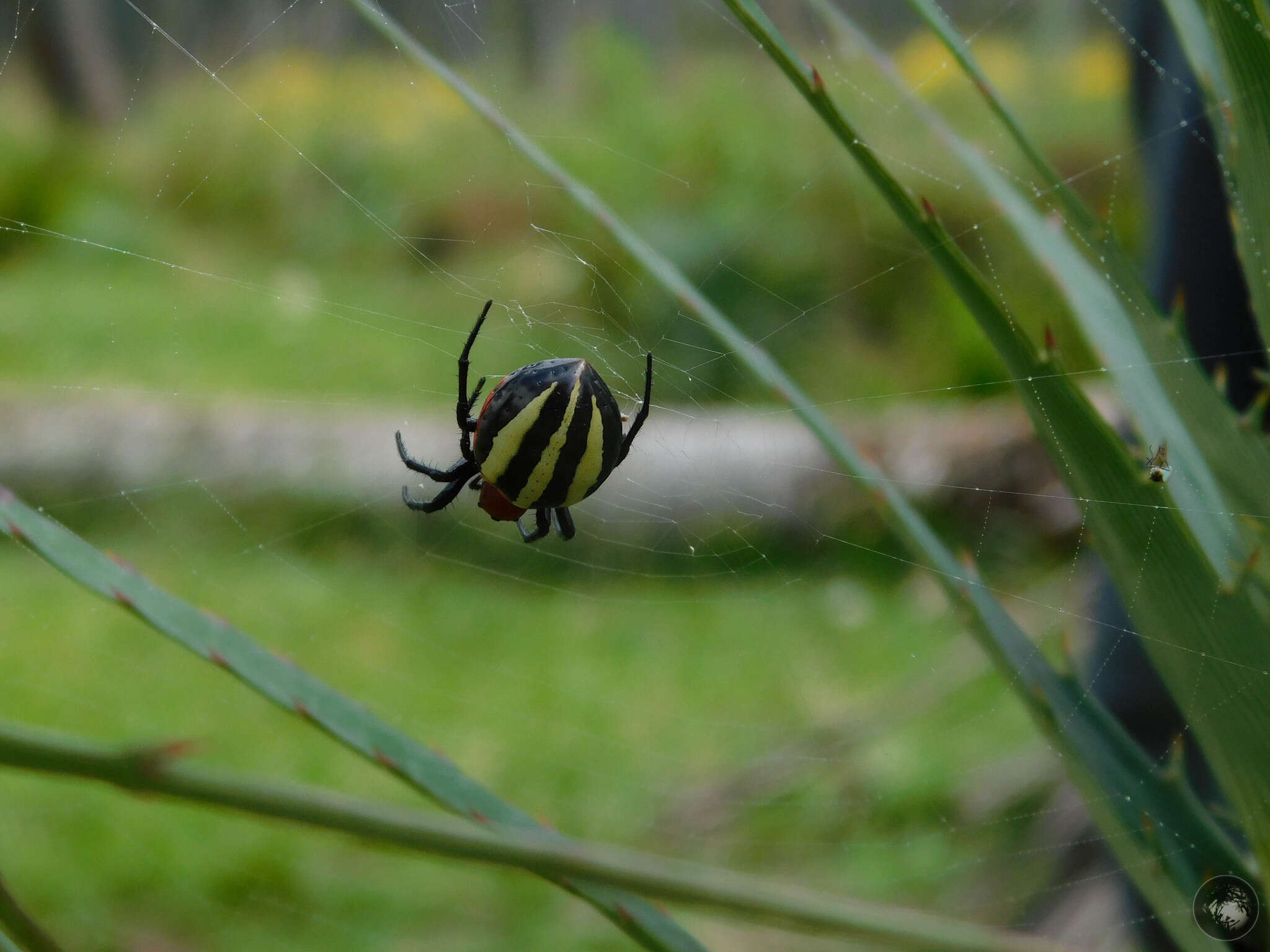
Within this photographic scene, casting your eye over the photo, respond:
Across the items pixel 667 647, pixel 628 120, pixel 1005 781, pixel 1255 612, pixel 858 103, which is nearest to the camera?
pixel 1255 612

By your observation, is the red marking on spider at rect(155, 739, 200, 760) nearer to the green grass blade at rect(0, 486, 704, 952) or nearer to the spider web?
the green grass blade at rect(0, 486, 704, 952)

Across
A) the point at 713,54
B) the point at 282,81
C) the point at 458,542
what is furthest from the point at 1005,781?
the point at 282,81

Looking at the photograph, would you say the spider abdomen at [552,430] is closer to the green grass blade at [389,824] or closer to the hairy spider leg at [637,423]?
the hairy spider leg at [637,423]

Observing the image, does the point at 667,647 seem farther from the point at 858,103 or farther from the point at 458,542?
the point at 858,103

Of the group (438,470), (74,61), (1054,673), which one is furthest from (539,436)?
(74,61)

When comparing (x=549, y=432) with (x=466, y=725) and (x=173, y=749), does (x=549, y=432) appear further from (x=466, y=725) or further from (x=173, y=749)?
(x=466, y=725)

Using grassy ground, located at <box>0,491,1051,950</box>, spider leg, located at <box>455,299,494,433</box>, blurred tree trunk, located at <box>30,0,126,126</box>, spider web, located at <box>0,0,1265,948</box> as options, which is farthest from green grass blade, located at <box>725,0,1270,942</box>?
blurred tree trunk, located at <box>30,0,126,126</box>

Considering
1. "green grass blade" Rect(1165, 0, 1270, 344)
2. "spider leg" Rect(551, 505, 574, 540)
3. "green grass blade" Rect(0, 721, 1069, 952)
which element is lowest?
"spider leg" Rect(551, 505, 574, 540)
